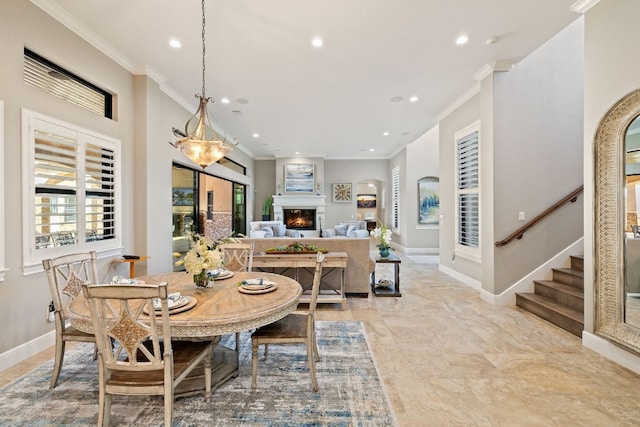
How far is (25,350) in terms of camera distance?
99.8 inches

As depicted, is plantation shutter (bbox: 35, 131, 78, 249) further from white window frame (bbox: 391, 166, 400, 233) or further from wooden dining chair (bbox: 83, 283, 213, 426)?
white window frame (bbox: 391, 166, 400, 233)

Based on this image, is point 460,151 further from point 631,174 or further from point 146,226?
point 146,226

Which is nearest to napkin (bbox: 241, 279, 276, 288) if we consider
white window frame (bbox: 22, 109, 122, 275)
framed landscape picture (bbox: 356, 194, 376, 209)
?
white window frame (bbox: 22, 109, 122, 275)

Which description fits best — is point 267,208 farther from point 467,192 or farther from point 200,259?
point 200,259

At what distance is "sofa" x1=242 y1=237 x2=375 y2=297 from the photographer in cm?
422

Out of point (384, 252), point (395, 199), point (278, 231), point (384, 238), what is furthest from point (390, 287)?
point (395, 199)

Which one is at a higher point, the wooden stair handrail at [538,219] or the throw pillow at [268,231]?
the wooden stair handrail at [538,219]

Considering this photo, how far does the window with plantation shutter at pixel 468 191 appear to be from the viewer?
14.8 ft

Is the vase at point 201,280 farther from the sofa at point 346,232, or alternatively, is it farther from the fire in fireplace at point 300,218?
the fire in fireplace at point 300,218

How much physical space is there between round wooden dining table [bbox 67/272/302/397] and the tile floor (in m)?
0.90

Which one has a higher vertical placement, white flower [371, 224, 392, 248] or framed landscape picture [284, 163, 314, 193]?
framed landscape picture [284, 163, 314, 193]

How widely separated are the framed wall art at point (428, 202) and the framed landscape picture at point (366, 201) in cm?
441

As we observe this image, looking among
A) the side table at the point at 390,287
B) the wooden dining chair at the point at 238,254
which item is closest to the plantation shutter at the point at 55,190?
the wooden dining chair at the point at 238,254

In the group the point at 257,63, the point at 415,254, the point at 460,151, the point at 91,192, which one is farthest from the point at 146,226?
the point at 415,254
